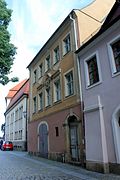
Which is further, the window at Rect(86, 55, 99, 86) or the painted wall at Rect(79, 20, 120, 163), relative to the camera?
the window at Rect(86, 55, 99, 86)

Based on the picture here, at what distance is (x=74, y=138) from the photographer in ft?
49.2

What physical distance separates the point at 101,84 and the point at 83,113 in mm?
2402

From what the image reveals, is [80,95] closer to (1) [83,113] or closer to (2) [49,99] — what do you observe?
(1) [83,113]

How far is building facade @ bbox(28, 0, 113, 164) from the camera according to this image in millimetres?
15008

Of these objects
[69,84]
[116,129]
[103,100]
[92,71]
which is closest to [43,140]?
[69,84]

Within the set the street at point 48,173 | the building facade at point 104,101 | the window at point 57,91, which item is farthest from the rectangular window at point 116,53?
the window at point 57,91

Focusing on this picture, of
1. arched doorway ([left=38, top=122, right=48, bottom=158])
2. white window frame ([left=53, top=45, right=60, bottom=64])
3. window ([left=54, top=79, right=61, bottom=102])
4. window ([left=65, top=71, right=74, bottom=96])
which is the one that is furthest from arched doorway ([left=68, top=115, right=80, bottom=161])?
white window frame ([left=53, top=45, right=60, bottom=64])

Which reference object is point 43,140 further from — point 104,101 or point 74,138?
point 104,101

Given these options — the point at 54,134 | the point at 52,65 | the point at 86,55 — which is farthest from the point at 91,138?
the point at 52,65

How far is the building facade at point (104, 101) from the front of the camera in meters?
10.6

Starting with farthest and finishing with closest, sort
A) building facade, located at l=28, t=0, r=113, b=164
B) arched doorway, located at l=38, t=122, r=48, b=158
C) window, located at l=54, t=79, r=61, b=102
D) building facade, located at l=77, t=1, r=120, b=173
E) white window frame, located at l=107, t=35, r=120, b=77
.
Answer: arched doorway, located at l=38, t=122, r=48, b=158 < window, located at l=54, t=79, r=61, b=102 < building facade, located at l=28, t=0, r=113, b=164 < white window frame, located at l=107, t=35, r=120, b=77 < building facade, located at l=77, t=1, r=120, b=173

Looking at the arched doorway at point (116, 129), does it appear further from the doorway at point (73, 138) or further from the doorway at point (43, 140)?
the doorway at point (43, 140)

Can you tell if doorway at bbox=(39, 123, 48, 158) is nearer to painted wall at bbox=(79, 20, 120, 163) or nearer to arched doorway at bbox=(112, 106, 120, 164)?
painted wall at bbox=(79, 20, 120, 163)

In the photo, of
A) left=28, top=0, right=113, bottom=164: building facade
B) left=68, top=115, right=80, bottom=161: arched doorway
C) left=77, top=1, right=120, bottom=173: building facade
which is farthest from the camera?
left=28, top=0, right=113, bottom=164: building facade
